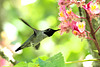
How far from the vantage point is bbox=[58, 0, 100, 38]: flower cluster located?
478 mm

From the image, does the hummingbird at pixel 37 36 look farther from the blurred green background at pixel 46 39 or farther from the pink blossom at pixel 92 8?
the blurred green background at pixel 46 39

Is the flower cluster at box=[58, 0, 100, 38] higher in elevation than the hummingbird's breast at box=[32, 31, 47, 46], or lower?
higher

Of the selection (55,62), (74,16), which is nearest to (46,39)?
(74,16)

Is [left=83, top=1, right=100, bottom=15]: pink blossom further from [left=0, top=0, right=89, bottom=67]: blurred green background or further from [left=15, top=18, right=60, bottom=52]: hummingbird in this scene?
[left=0, top=0, right=89, bottom=67]: blurred green background

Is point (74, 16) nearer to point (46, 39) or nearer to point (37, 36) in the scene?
point (37, 36)

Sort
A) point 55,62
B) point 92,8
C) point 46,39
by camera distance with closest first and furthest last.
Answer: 1. point 55,62
2. point 92,8
3. point 46,39

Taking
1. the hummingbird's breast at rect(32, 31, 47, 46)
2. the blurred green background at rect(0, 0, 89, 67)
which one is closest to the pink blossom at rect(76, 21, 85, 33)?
the hummingbird's breast at rect(32, 31, 47, 46)

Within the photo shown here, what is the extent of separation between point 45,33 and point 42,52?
2.80ft

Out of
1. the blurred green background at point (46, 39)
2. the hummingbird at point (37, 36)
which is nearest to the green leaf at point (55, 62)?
the hummingbird at point (37, 36)

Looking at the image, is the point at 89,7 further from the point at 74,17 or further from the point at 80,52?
the point at 80,52

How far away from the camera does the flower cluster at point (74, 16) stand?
18.8 inches

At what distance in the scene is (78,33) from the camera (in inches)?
19.6

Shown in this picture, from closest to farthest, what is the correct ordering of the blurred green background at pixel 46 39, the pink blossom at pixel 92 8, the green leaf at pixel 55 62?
the green leaf at pixel 55 62 → the pink blossom at pixel 92 8 → the blurred green background at pixel 46 39

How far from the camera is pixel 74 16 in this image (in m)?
0.51
